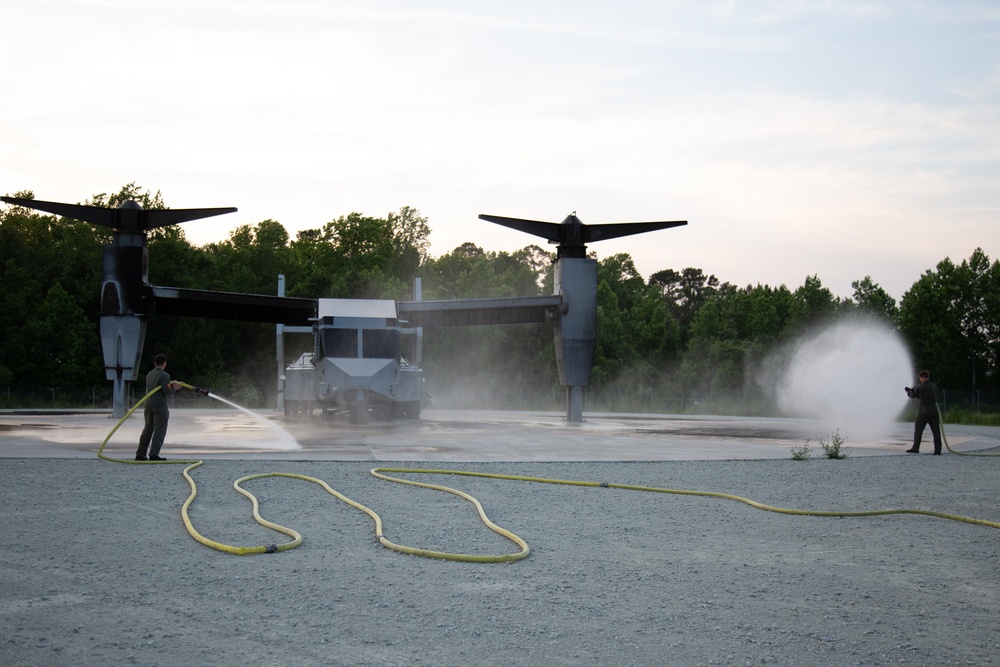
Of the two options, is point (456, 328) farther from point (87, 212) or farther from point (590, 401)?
point (87, 212)

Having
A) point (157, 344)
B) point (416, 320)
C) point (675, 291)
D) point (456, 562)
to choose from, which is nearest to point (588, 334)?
point (416, 320)

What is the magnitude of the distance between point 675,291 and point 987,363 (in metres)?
52.6

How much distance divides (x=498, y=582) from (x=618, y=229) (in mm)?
26125

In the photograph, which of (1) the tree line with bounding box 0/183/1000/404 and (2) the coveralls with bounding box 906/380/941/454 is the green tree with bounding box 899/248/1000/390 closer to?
(1) the tree line with bounding box 0/183/1000/404

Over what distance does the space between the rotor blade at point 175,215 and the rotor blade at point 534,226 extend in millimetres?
9396

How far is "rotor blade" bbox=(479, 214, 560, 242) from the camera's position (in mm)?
32031

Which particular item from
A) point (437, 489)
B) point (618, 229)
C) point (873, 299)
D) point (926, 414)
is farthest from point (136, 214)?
point (873, 299)

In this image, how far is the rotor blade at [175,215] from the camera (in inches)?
1245

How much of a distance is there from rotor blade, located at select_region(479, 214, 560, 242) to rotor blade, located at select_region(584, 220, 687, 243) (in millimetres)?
1104

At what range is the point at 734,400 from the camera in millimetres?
56906

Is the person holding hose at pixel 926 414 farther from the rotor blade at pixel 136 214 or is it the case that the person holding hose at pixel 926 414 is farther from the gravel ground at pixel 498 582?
the rotor blade at pixel 136 214

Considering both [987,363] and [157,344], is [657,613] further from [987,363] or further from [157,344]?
[987,363]

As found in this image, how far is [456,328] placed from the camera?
261 feet

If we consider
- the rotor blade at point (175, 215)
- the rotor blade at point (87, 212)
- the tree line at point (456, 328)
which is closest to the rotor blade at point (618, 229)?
the rotor blade at point (175, 215)
